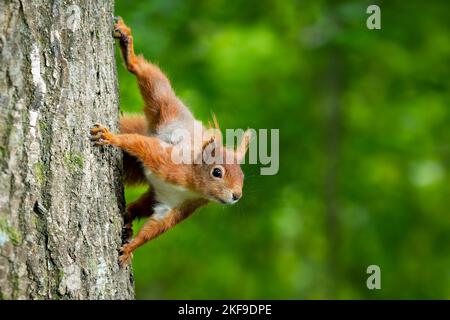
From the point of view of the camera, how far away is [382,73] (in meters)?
9.24

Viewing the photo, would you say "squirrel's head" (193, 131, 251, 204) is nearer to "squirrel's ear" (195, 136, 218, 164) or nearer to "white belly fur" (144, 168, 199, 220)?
"squirrel's ear" (195, 136, 218, 164)

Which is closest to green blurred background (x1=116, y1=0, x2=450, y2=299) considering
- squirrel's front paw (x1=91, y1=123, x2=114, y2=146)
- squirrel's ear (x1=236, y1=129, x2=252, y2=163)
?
squirrel's ear (x1=236, y1=129, x2=252, y2=163)

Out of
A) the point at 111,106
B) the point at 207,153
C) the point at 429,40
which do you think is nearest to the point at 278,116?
the point at 429,40

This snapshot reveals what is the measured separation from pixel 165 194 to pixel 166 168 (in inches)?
8.3

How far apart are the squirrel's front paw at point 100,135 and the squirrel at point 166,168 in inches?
26.1

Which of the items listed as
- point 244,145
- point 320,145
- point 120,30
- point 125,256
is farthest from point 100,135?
point 320,145

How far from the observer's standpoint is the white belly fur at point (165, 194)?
395 centimetres

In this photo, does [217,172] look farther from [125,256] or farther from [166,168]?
[125,256]

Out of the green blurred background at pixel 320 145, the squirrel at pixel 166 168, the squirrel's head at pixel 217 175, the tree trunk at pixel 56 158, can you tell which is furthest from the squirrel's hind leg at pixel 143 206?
the green blurred background at pixel 320 145

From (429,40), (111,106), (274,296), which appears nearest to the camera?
(111,106)

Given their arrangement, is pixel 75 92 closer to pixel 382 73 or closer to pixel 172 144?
pixel 172 144

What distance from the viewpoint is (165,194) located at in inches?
157

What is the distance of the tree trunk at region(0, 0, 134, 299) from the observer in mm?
2688
